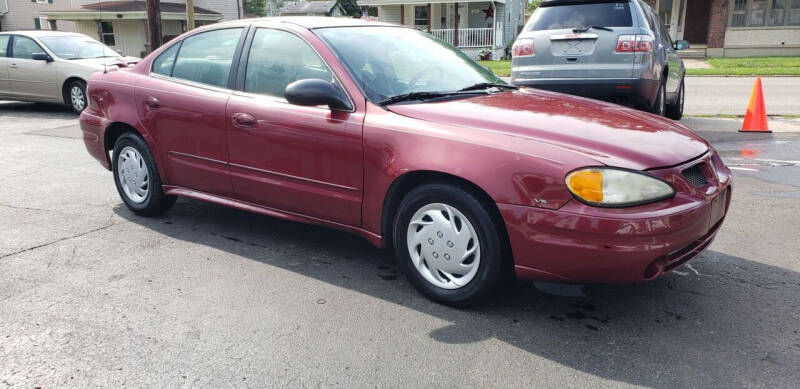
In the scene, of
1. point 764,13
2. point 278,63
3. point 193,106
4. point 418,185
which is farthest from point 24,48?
point 764,13

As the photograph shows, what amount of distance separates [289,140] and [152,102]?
58.9 inches

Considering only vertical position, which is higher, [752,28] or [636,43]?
[752,28]

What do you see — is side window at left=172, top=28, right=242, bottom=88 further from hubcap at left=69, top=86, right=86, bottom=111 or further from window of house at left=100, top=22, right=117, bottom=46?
window of house at left=100, top=22, right=117, bottom=46

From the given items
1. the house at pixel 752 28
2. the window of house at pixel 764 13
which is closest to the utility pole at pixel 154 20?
the house at pixel 752 28

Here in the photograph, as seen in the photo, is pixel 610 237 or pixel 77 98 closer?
pixel 610 237

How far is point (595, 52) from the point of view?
7.69m

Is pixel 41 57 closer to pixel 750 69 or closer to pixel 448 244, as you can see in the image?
pixel 448 244

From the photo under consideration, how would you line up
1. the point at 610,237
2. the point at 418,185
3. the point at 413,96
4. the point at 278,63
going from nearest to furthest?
the point at 610,237 → the point at 418,185 → the point at 413,96 → the point at 278,63

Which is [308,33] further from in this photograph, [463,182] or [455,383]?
[455,383]

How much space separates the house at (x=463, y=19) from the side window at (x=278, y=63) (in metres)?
26.8

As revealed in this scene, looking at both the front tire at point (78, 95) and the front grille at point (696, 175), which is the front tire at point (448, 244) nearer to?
the front grille at point (696, 175)

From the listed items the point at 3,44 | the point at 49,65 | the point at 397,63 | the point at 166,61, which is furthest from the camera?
the point at 3,44

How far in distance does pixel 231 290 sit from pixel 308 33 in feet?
5.68

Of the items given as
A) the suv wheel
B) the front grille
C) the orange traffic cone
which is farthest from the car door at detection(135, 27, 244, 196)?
the orange traffic cone
